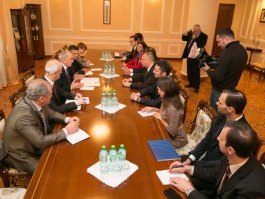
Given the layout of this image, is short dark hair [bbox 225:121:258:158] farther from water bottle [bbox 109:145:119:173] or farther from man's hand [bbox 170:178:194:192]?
water bottle [bbox 109:145:119:173]

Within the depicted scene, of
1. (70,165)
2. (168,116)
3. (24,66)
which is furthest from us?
(24,66)

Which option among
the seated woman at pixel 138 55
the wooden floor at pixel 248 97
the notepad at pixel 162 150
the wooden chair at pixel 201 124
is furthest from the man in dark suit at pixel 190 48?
the notepad at pixel 162 150

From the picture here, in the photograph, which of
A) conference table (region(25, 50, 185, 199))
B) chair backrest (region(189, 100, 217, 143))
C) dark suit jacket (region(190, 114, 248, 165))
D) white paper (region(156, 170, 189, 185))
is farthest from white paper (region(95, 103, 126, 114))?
white paper (region(156, 170, 189, 185))

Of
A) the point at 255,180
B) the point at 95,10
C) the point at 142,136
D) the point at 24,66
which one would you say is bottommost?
the point at 24,66

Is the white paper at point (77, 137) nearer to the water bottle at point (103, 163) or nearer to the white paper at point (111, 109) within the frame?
the water bottle at point (103, 163)

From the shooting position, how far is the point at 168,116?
254 cm

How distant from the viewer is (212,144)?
2.17 m

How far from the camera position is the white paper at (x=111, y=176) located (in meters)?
1.62

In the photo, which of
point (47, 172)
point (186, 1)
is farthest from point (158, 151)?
point (186, 1)

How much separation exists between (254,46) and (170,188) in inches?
327

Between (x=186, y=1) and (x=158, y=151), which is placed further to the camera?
(x=186, y=1)

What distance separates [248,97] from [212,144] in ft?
14.6

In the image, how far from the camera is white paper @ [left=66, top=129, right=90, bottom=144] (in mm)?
2079

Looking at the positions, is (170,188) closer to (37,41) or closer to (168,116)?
(168,116)
